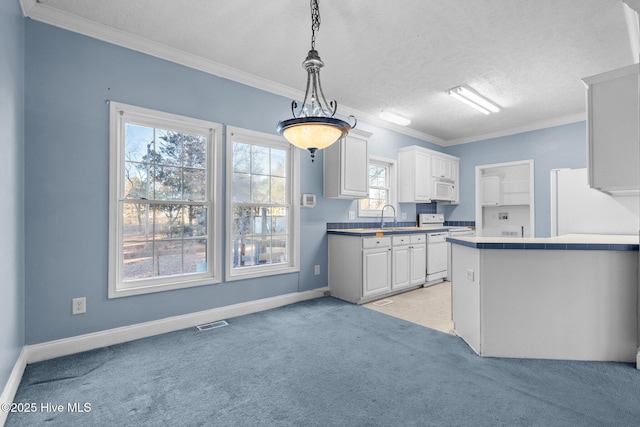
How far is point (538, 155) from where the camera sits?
5340mm

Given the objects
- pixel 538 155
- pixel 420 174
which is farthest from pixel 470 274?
pixel 538 155

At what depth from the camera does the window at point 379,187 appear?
502cm

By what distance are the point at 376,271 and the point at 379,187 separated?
1665 mm

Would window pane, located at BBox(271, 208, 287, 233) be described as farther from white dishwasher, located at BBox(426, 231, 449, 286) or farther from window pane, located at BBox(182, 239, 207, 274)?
white dishwasher, located at BBox(426, 231, 449, 286)

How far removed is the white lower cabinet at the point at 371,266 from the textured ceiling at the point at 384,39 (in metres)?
1.95

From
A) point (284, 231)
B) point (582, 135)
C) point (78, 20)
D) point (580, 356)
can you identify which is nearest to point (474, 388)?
point (580, 356)

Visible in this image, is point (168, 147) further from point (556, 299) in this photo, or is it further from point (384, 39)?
point (556, 299)

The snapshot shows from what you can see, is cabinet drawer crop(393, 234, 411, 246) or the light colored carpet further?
cabinet drawer crop(393, 234, 411, 246)

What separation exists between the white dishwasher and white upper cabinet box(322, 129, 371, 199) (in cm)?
142

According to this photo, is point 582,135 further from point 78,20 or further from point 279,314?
point 78,20

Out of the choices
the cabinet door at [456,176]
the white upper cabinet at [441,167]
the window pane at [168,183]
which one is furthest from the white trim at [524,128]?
the window pane at [168,183]

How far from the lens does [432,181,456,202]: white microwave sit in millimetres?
5773

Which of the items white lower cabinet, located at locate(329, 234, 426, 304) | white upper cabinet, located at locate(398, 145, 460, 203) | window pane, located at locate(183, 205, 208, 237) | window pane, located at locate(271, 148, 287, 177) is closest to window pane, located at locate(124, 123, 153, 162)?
window pane, located at locate(183, 205, 208, 237)

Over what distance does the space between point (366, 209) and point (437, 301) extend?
1695mm
